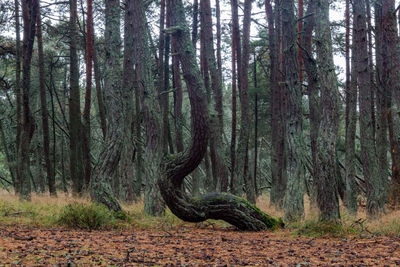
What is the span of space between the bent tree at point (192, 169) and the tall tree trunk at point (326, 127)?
4.26 feet

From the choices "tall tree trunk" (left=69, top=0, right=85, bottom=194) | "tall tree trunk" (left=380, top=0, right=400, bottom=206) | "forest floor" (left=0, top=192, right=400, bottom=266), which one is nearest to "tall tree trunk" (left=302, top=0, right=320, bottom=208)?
"forest floor" (left=0, top=192, right=400, bottom=266)

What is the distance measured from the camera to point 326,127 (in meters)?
7.45

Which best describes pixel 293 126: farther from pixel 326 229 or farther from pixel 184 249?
pixel 184 249

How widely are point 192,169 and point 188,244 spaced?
171cm

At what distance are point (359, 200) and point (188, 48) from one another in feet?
42.6

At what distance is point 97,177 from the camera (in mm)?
8828

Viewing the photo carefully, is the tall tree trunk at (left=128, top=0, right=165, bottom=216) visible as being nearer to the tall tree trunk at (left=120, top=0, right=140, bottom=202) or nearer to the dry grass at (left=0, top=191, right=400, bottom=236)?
the dry grass at (left=0, top=191, right=400, bottom=236)

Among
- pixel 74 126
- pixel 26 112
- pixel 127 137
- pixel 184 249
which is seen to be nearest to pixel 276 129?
pixel 127 137

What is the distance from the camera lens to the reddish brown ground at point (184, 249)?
4.51m

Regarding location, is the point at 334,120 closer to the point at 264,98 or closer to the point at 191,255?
the point at 191,255

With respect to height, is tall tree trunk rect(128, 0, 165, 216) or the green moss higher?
tall tree trunk rect(128, 0, 165, 216)

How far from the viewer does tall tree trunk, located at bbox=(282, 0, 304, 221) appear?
348 inches

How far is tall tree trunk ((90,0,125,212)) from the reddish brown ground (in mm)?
1867

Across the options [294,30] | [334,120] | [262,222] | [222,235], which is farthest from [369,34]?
[222,235]
